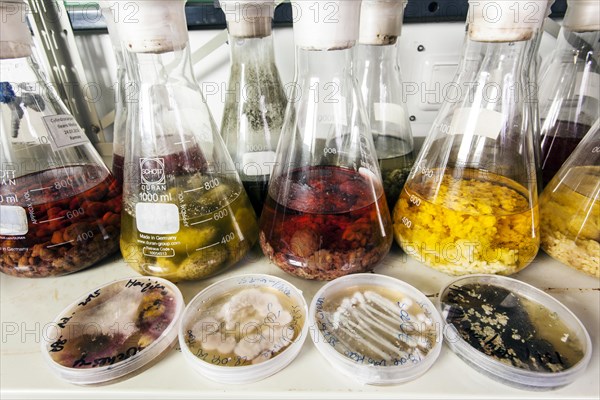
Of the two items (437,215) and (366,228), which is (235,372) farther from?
(437,215)

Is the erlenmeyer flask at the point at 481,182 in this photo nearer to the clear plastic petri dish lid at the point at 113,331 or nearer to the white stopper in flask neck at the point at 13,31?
the clear plastic petri dish lid at the point at 113,331

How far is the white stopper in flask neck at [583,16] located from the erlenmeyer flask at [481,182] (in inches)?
7.9

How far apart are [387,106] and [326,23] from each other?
1.23ft

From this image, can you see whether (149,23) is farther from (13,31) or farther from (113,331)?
(113,331)

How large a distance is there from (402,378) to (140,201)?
0.44 m

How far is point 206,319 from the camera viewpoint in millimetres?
531

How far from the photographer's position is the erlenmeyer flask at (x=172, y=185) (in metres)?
0.56

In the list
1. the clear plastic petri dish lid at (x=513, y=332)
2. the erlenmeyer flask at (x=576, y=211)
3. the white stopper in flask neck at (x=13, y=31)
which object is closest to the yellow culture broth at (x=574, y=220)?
the erlenmeyer flask at (x=576, y=211)

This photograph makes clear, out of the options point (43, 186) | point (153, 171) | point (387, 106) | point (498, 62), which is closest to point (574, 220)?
point (498, 62)

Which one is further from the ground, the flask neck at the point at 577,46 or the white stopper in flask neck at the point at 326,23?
the white stopper in flask neck at the point at 326,23

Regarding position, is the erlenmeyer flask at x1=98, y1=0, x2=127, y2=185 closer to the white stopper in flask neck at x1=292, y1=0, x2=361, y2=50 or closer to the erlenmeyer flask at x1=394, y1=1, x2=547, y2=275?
the white stopper in flask neck at x1=292, y1=0, x2=361, y2=50

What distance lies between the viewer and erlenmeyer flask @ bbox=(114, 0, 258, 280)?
56cm

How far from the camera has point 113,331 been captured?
1.67 ft

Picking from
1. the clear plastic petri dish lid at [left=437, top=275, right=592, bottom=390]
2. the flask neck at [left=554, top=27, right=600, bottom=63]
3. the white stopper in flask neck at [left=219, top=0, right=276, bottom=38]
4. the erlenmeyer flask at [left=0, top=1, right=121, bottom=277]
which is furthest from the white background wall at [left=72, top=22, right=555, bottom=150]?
the clear plastic petri dish lid at [left=437, top=275, right=592, bottom=390]
